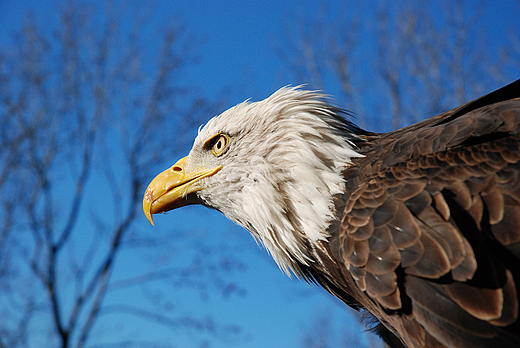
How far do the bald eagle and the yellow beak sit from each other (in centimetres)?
2

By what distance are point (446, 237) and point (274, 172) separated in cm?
102

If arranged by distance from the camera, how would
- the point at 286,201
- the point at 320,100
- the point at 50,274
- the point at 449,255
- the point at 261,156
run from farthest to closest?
1. the point at 50,274
2. the point at 320,100
3. the point at 261,156
4. the point at 286,201
5. the point at 449,255

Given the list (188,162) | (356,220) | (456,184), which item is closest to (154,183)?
(188,162)

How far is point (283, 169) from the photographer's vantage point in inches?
89.7

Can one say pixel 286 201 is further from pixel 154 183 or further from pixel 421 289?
pixel 154 183

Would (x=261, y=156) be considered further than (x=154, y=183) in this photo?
No

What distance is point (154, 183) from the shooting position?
2812mm

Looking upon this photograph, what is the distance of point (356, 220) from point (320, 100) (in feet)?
3.56

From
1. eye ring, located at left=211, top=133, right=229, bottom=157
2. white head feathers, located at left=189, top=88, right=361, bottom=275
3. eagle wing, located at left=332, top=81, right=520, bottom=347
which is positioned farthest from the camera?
eye ring, located at left=211, top=133, right=229, bottom=157

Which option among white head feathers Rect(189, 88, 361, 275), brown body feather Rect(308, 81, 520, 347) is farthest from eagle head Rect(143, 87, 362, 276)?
brown body feather Rect(308, 81, 520, 347)

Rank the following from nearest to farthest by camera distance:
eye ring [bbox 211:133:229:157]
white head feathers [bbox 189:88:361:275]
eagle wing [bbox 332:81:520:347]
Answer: eagle wing [bbox 332:81:520:347] → white head feathers [bbox 189:88:361:275] → eye ring [bbox 211:133:229:157]

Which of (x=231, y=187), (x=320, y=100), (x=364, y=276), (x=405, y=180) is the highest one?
(x=320, y=100)

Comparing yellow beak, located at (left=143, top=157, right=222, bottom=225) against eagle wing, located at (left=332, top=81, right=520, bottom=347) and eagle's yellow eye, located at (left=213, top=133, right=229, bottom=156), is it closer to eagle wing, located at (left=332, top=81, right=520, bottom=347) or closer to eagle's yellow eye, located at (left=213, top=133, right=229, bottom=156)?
eagle's yellow eye, located at (left=213, top=133, right=229, bottom=156)

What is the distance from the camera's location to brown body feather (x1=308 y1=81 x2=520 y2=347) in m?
1.57
